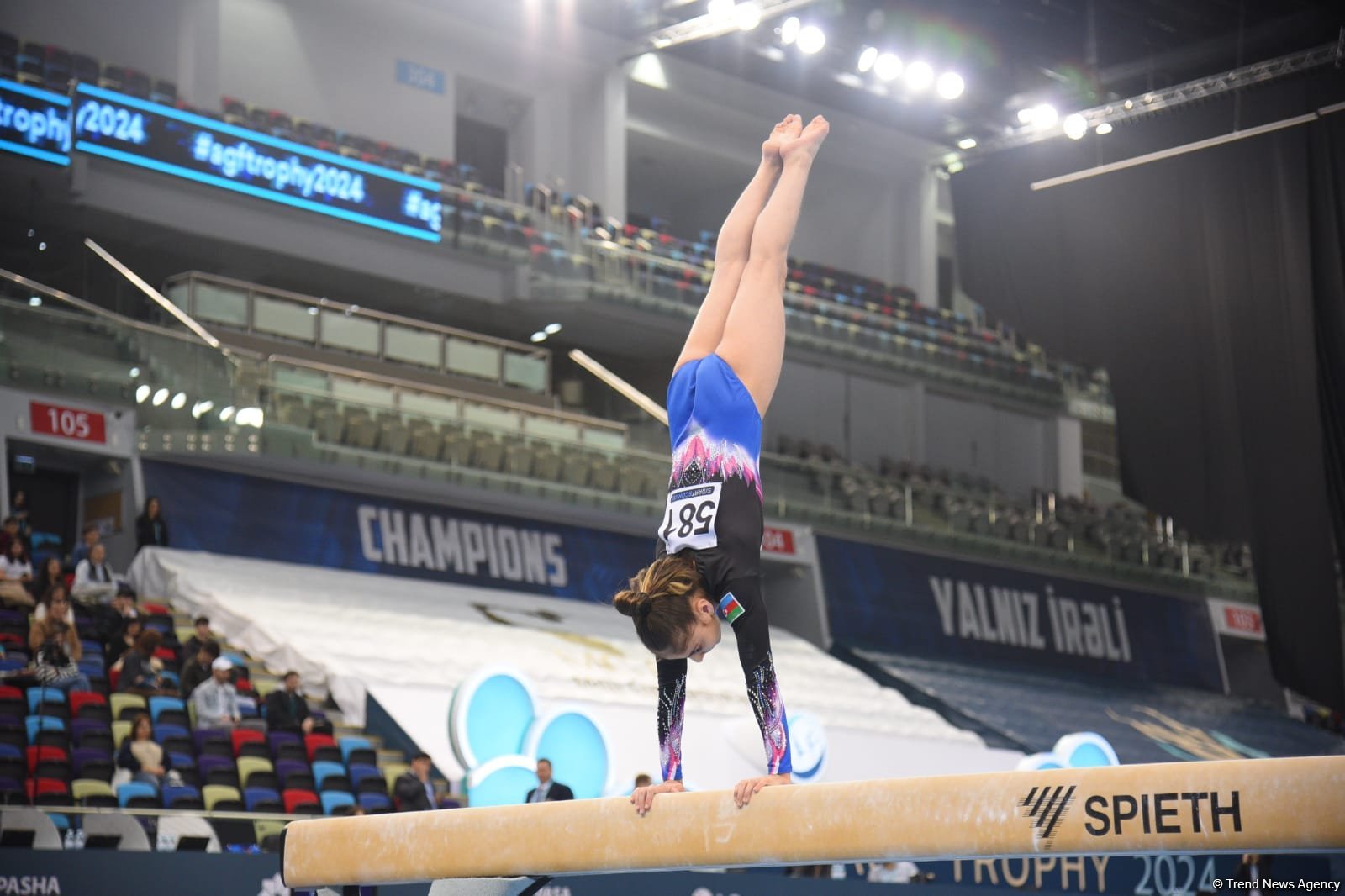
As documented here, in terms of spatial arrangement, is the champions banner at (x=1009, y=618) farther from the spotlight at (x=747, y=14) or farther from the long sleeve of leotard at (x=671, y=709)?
the long sleeve of leotard at (x=671, y=709)

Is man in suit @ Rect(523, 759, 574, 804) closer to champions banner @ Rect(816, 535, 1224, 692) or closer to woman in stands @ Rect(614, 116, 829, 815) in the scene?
woman in stands @ Rect(614, 116, 829, 815)

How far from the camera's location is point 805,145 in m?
4.43

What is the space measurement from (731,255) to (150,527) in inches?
405

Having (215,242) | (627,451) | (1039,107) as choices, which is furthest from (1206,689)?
(215,242)

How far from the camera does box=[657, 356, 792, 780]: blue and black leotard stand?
12.9ft

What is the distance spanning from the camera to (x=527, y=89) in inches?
813

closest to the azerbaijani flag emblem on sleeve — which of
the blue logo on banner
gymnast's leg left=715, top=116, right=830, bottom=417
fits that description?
gymnast's leg left=715, top=116, right=830, bottom=417

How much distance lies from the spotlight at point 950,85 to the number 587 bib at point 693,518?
17.2 meters

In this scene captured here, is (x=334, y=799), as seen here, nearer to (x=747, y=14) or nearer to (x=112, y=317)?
(x=112, y=317)

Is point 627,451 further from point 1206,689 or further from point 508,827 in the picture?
point 508,827

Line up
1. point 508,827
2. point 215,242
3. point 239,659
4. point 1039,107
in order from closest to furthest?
point 508,827 → point 239,659 → point 215,242 → point 1039,107

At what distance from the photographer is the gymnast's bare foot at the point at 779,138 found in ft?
14.7

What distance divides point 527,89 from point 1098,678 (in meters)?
11.5

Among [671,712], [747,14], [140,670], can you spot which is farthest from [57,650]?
[747,14]
